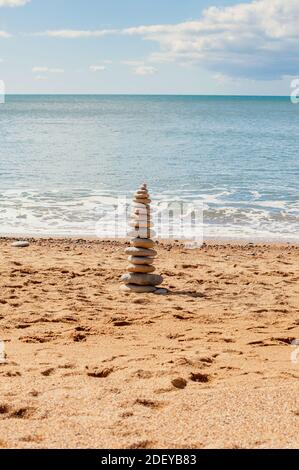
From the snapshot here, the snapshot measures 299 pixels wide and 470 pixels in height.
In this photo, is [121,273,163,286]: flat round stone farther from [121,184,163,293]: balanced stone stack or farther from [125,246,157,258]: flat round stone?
[125,246,157,258]: flat round stone

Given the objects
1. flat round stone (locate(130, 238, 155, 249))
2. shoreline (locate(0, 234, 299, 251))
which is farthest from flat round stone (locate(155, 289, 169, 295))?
shoreline (locate(0, 234, 299, 251))

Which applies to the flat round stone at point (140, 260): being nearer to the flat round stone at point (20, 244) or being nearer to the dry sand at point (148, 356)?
the dry sand at point (148, 356)

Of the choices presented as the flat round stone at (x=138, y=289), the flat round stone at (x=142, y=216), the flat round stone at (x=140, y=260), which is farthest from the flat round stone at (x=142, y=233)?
the flat round stone at (x=138, y=289)

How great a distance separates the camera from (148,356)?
588 centimetres

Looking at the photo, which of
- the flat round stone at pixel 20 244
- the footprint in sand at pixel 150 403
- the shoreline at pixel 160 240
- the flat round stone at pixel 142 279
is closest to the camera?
the footprint in sand at pixel 150 403

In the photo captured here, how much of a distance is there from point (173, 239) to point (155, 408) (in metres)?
8.81

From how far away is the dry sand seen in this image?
4.18 meters

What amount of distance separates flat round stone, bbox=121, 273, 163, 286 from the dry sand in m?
0.25

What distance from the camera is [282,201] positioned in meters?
18.1

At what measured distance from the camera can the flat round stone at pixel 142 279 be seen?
28.8ft

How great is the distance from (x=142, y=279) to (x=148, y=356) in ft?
9.63

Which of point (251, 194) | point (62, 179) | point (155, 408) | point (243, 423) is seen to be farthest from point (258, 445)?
point (62, 179)

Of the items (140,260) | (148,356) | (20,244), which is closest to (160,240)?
(20,244)

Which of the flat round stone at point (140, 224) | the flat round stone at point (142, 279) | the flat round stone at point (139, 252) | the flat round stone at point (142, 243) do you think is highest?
the flat round stone at point (140, 224)
